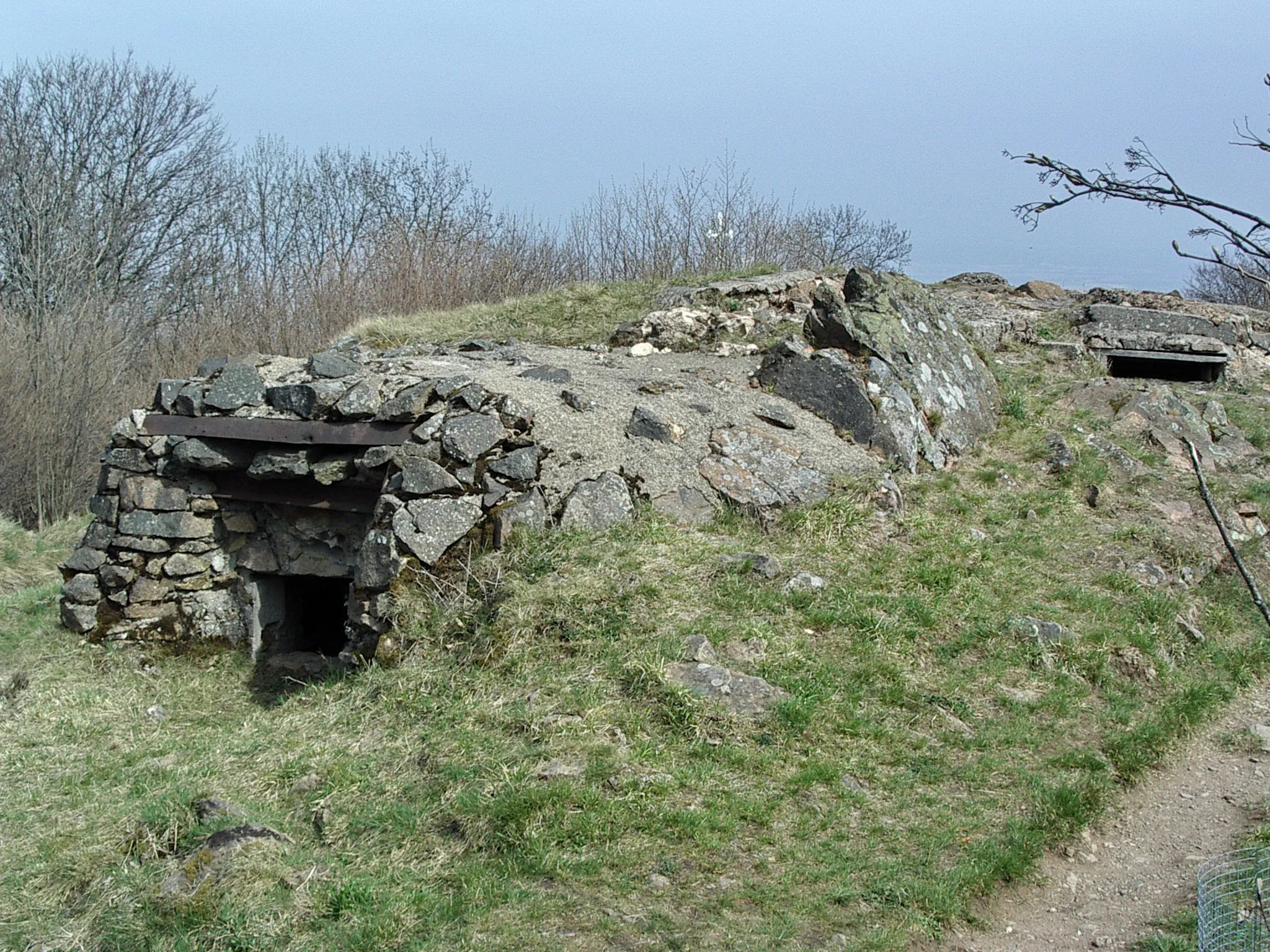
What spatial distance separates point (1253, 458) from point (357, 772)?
24.7 feet

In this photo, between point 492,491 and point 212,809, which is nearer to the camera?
point 212,809

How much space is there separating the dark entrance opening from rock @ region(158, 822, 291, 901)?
9705 millimetres

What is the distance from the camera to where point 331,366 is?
748 cm

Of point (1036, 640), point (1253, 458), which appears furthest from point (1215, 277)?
point (1036, 640)

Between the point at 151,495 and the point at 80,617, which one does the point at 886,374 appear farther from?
the point at 80,617

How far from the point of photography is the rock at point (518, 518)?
6.20 metres

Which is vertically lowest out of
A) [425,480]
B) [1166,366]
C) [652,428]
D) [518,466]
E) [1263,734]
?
[1263,734]

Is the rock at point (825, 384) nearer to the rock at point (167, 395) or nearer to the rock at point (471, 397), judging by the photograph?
the rock at point (471, 397)

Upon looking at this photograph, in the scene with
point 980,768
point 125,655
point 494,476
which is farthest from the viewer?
point 125,655

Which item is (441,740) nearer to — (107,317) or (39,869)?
(39,869)

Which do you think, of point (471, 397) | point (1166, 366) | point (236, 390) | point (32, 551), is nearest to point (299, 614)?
point (236, 390)

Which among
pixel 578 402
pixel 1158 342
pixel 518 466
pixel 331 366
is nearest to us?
pixel 518 466

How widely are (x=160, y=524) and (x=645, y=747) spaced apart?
14.3 ft

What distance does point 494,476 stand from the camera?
6457 millimetres
